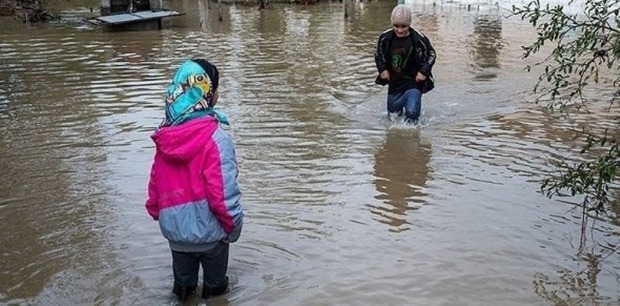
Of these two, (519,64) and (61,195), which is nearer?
(61,195)

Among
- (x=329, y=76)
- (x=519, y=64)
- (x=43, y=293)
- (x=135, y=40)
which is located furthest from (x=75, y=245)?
(x=135, y=40)

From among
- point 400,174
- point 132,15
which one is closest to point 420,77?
point 400,174

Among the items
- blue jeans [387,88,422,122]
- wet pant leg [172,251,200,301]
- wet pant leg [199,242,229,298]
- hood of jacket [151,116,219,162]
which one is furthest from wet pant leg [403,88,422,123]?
hood of jacket [151,116,219,162]

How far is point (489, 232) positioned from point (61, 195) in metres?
3.90

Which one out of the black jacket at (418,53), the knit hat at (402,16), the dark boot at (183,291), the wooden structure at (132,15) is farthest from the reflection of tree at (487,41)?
the dark boot at (183,291)

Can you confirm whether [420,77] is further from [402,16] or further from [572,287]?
[572,287]

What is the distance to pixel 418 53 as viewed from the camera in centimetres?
873

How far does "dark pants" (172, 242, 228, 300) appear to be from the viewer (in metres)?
4.16

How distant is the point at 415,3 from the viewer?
119 ft

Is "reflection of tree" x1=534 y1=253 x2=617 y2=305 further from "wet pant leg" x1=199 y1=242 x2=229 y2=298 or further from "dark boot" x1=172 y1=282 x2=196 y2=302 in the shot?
"dark boot" x1=172 y1=282 x2=196 y2=302

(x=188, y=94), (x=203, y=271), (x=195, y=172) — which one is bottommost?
(x=203, y=271)

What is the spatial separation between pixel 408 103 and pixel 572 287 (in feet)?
15.3

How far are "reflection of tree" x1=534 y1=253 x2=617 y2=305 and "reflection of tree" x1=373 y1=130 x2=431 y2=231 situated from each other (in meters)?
1.33

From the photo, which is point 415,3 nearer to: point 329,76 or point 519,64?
point 519,64
